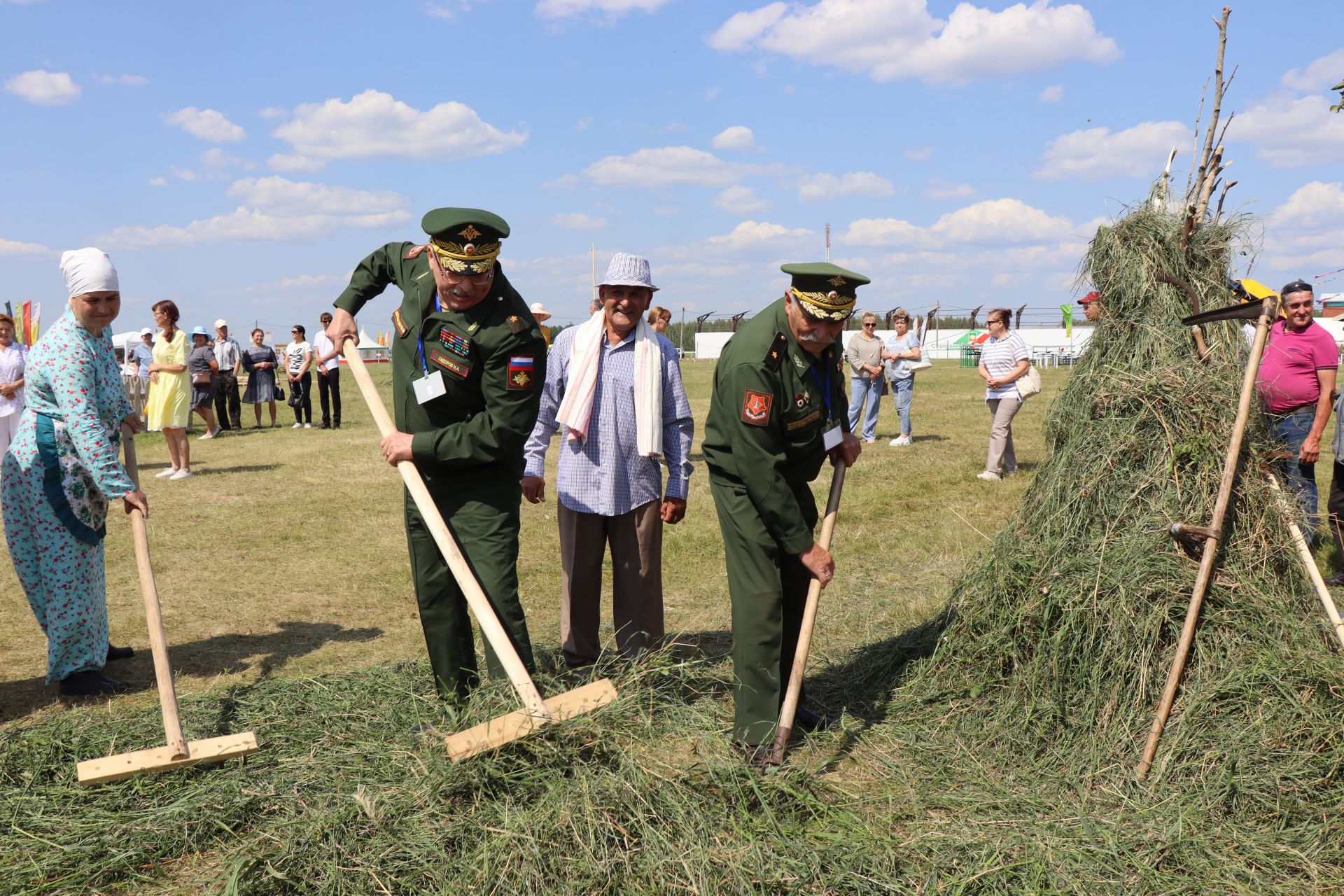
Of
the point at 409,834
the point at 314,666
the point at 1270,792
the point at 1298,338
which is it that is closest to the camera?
the point at 409,834

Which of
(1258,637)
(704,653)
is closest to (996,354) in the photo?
(704,653)

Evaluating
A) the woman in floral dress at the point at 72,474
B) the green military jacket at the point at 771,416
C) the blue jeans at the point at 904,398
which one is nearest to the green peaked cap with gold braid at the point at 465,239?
the green military jacket at the point at 771,416

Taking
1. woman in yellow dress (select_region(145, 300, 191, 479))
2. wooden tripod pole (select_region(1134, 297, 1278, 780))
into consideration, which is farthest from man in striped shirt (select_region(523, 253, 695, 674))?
woman in yellow dress (select_region(145, 300, 191, 479))

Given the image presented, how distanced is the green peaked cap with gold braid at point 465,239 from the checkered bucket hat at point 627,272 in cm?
109

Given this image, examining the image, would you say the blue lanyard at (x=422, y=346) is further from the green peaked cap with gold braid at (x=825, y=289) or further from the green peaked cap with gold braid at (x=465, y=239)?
the green peaked cap with gold braid at (x=825, y=289)

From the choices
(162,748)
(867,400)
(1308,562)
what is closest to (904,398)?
(867,400)

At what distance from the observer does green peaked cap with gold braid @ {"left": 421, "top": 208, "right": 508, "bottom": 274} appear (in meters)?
3.81

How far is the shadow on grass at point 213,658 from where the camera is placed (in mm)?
5020

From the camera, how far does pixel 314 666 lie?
18.1 ft

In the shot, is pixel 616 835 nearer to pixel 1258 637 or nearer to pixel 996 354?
pixel 1258 637

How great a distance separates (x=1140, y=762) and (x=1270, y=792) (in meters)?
0.42

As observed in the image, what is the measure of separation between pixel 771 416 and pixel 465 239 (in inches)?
54.2

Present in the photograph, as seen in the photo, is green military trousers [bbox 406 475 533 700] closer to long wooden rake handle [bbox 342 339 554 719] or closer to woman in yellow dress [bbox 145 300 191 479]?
long wooden rake handle [bbox 342 339 554 719]

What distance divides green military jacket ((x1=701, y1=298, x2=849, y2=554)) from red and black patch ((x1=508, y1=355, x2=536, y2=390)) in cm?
74
